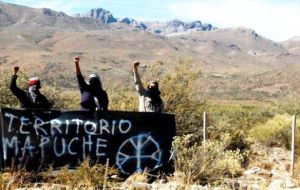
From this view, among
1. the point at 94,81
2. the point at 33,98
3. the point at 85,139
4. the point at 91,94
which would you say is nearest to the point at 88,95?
the point at 91,94

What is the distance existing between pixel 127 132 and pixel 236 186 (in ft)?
6.97

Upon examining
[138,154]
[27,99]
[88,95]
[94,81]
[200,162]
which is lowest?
[200,162]

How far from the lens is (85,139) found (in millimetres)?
10391

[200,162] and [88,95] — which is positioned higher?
[88,95]

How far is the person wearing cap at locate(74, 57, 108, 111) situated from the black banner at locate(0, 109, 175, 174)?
12.4 inches

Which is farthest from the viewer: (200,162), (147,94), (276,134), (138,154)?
(276,134)

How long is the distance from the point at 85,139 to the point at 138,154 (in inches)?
37.6

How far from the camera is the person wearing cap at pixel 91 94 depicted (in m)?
10.7

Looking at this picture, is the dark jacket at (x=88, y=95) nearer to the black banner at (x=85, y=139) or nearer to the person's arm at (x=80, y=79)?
the person's arm at (x=80, y=79)

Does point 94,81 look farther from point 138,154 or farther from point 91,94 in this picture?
point 138,154

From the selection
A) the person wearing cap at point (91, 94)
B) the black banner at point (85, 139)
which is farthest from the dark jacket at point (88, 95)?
the black banner at point (85, 139)

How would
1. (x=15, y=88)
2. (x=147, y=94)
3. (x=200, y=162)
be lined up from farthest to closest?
1. (x=147, y=94)
2. (x=200, y=162)
3. (x=15, y=88)

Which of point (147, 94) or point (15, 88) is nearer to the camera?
point (15, 88)

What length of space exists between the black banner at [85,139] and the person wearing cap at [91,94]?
0.32 meters
